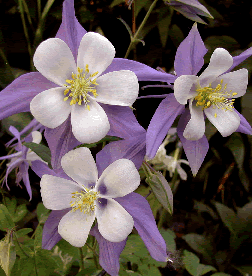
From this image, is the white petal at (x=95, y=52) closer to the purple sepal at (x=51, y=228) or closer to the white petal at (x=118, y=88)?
the white petal at (x=118, y=88)

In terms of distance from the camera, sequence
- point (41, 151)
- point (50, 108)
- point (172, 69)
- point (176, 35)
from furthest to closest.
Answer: point (176, 35) < point (172, 69) < point (41, 151) < point (50, 108)

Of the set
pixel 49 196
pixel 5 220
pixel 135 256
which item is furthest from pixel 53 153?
pixel 135 256

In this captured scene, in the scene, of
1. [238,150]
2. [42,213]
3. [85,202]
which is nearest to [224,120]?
[85,202]

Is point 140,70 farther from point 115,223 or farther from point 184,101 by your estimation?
point 115,223

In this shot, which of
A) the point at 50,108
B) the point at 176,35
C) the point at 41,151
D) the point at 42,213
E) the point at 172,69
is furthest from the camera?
the point at 176,35

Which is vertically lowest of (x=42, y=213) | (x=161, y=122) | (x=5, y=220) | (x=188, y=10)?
(x=42, y=213)

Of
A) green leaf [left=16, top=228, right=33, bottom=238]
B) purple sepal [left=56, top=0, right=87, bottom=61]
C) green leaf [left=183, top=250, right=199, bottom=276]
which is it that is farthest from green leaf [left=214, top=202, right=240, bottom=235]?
purple sepal [left=56, top=0, right=87, bottom=61]
